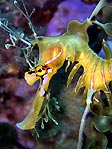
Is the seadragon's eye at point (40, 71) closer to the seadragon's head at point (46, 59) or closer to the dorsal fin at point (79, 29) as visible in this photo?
the seadragon's head at point (46, 59)

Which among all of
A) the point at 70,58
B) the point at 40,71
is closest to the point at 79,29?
the point at 70,58

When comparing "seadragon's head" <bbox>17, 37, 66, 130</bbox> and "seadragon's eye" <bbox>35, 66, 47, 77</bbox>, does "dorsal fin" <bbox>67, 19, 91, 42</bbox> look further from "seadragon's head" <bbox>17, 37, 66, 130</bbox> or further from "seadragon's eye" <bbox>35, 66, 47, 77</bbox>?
"seadragon's eye" <bbox>35, 66, 47, 77</bbox>

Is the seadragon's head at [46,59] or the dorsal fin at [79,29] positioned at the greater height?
the dorsal fin at [79,29]

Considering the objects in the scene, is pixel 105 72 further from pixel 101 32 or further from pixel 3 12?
pixel 3 12

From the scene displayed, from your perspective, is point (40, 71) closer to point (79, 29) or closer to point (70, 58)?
point (70, 58)

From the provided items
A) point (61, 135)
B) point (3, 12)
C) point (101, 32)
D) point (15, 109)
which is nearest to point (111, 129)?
point (61, 135)

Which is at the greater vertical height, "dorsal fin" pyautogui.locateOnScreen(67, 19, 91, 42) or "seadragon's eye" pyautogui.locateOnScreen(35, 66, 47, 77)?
"dorsal fin" pyautogui.locateOnScreen(67, 19, 91, 42)

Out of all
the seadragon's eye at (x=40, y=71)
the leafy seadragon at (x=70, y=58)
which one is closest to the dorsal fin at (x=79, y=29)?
the leafy seadragon at (x=70, y=58)

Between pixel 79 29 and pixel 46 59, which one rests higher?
pixel 79 29

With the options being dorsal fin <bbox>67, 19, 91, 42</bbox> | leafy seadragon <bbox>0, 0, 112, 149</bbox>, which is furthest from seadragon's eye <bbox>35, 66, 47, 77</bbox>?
dorsal fin <bbox>67, 19, 91, 42</bbox>

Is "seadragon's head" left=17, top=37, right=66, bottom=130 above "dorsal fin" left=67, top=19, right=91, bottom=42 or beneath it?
beneath

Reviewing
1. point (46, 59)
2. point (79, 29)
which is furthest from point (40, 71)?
point (79, 29)

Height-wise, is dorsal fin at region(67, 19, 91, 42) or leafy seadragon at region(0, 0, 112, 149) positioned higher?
dorsal fin at region(67, 19, 91, 42)
